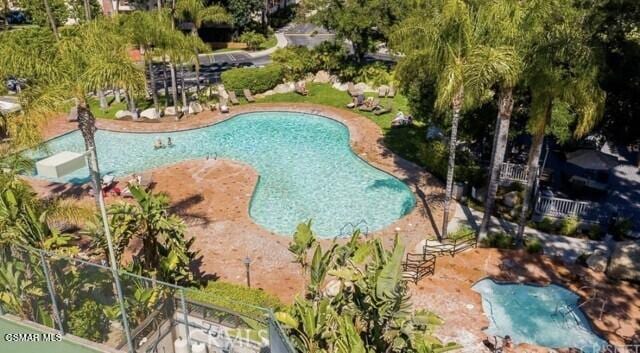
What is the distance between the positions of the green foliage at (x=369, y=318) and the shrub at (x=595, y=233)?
508 inches

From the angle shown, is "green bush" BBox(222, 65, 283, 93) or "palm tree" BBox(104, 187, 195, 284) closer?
"palm tree" BBox(104, 187, 195, 284)

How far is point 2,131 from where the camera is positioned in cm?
1794

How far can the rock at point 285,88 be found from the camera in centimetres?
4219

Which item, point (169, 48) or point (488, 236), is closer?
point (488, 236)

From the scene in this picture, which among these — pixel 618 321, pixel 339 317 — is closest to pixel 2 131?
pixel 339 317

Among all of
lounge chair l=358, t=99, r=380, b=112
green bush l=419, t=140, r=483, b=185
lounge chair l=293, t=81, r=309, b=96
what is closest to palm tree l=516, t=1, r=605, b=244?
green bush l=419, t=140, r=483, b=185

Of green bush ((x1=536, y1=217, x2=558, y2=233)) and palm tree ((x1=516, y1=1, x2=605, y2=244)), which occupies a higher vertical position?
palm tree ((x1=516, y1=1, x2=605, y2=244))

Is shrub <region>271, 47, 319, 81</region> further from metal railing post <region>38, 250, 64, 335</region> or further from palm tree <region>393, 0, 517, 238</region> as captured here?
metal railing post <region>38, 250, 64, 335</region>

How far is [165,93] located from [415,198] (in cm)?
2371

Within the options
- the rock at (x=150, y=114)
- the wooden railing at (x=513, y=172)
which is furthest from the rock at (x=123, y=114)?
the wooden railing at (x=513, y=172)

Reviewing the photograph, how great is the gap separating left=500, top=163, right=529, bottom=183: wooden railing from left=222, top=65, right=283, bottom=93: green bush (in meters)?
22.8

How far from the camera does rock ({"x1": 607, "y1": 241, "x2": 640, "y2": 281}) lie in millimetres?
18203

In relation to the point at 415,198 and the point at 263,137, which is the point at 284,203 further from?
the point at 263,137

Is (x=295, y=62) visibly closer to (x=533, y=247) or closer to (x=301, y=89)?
(x=301, y=89)
